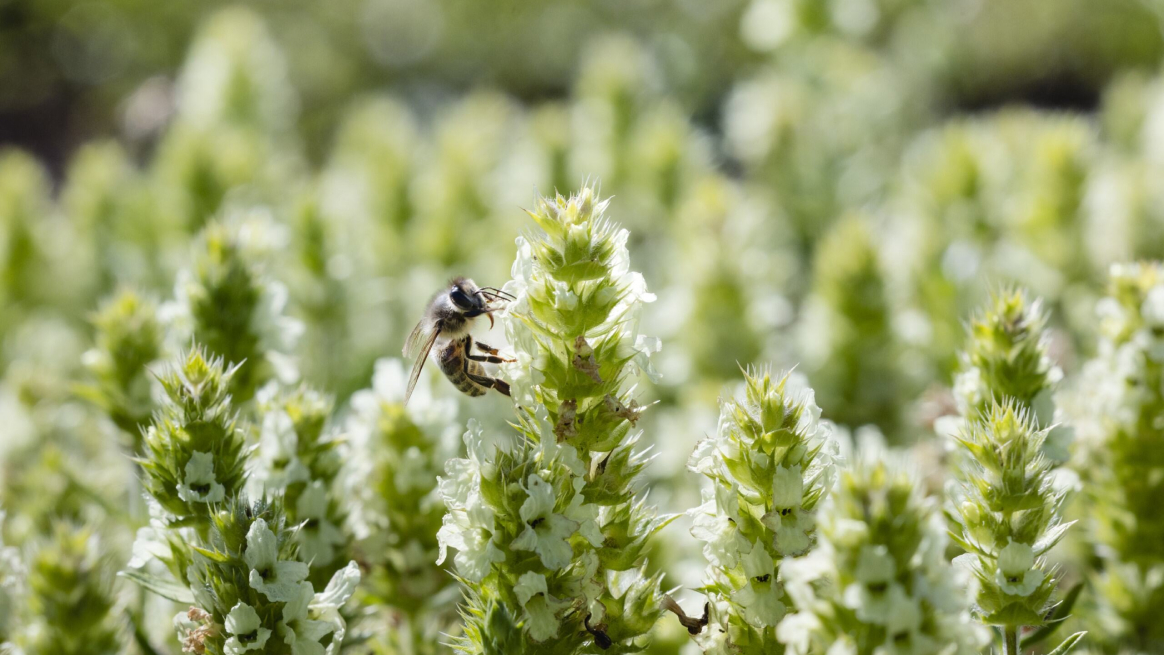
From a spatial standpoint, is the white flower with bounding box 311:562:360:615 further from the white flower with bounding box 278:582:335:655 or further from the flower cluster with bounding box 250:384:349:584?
the flower cluster with bounding box 250:384:349:584

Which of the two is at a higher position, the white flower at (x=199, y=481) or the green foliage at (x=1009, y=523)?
the white flower at (x=199, y=481)

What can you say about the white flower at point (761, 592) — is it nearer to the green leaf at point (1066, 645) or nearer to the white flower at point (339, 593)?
the green leaf at point (1066, 645)

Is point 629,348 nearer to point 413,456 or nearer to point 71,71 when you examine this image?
point 413,456

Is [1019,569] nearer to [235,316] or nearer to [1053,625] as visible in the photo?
[1053,625]

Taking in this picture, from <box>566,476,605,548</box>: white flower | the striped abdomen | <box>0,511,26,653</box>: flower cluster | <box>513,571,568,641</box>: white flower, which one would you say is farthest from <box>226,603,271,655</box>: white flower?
the striped abdomen

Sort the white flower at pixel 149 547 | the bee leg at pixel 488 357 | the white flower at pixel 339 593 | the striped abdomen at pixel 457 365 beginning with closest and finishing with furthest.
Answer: the white flower at pixel 339 593 < the white flower at pixel 149 547 < the bee leg at pixel 488 357 < the striped abdomen at pixel 457 365

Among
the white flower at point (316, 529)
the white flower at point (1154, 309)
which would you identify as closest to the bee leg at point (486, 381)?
the white flower at point (316, 529)

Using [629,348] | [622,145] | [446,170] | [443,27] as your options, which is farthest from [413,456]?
[443,27]
